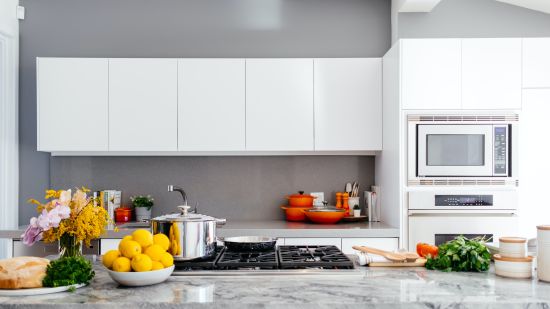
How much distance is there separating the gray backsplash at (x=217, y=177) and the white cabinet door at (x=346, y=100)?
407 mm

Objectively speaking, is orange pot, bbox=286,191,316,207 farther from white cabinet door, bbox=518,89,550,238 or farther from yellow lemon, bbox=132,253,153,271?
yellow lemon, bbox=132,253,153,271

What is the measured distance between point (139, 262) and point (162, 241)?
149 millimetres

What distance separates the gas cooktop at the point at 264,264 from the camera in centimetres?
197

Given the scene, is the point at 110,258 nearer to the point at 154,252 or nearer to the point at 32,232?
the point at 154,252

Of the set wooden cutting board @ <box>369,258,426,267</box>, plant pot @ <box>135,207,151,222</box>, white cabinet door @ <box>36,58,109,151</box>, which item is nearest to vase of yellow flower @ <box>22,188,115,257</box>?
wooden cutting board @ <box>369,258,426,267</box>

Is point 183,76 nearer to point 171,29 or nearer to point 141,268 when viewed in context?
point 171,29

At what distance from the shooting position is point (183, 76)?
391cm

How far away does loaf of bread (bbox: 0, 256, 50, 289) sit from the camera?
1.69 m

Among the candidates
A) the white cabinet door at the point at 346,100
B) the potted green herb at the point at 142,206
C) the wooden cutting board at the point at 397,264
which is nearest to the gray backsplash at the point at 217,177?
the potted green herb at the point at 142,206

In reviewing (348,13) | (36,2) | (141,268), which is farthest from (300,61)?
(141,268)

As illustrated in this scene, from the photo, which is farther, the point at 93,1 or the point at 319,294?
the point at 93,1

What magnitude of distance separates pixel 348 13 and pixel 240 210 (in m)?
1.87

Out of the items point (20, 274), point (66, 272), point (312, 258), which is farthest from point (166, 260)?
point (312, 258)

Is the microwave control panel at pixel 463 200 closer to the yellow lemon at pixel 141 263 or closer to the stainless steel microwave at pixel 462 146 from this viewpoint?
the stainless steel microwave at pixel 462 146
